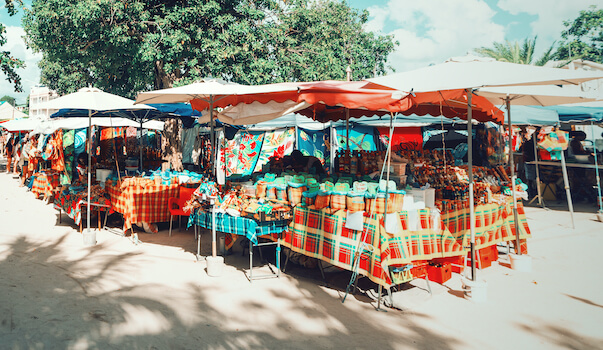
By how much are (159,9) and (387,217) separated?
1094 cm

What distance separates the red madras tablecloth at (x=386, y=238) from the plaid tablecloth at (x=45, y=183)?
8.65 m

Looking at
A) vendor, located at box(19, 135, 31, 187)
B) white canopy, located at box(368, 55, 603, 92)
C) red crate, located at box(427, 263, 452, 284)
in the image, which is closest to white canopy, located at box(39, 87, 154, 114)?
white canopy, located at box(368, 55, 603, 92)

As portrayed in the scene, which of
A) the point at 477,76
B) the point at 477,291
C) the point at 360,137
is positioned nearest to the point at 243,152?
the point at 360,137

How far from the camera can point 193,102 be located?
21.9ft

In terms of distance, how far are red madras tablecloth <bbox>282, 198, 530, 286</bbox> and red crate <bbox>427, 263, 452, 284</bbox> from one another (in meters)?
0.29

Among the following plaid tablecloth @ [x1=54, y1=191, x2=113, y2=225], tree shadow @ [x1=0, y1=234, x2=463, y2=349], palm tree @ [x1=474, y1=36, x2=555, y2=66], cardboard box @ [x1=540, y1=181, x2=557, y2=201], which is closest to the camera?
tree shadow @ [x1=0, y1=234, x2=463, y2=349]

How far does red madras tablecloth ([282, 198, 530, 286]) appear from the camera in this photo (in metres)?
4.24

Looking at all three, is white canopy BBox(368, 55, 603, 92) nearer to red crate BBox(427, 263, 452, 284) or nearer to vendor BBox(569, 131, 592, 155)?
red crate BBox(427, 263, 452, 284)

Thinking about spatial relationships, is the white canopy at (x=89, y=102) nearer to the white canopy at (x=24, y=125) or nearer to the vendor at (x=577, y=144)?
the white canopy at (x=24, y=125)

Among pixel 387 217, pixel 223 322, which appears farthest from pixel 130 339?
pixel 387 217

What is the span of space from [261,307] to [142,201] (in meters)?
3.94

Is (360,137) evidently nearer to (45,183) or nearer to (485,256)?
(485,256)

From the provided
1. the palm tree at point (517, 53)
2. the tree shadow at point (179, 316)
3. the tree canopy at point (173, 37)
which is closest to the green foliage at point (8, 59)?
the tree canopy at point (173, 37)

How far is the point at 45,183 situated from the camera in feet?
36.7
